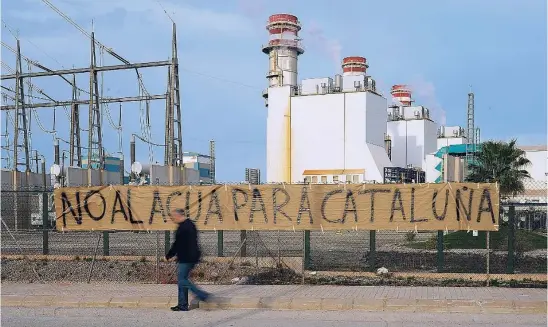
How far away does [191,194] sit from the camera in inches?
568

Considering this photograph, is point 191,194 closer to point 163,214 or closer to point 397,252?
point 163,214

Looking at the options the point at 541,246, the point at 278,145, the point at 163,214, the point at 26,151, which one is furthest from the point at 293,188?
the point at 278,145

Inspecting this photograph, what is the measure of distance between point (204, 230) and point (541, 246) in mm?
9160

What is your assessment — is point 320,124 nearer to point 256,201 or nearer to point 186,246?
point 256,201

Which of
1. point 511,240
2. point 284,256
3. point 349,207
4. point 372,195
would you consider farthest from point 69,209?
point 511,240

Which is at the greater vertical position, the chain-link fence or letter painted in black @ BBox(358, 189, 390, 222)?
letter painted in black @ BBox(358, 189, 390, 222)

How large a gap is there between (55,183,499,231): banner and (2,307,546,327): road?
3.52 meters

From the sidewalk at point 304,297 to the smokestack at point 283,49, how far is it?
2657 inches

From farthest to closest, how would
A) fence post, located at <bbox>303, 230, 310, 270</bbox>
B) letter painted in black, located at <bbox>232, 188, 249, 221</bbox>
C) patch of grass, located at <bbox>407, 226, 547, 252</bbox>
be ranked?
patch of grass, located at <bbox>407, 226, 547, 252</bbox>, letter painted in black, located at <bbox>232, 188, 249, 221</bbox>, fence post, located at <bbox>303, 230, 310, 270</bbox>

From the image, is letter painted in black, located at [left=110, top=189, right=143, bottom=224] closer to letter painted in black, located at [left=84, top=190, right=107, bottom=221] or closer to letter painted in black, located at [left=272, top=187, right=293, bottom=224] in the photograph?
letter painted in black, located at [left=84, top=190, right=107, bottom=221]

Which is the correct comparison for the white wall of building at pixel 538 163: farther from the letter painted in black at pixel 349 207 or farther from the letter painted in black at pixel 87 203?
the letter painted in black at pixel 87 203

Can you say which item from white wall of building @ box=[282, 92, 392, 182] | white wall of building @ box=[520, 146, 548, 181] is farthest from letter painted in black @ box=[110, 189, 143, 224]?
white wall of building @ box=[520, 146, 548, 181]

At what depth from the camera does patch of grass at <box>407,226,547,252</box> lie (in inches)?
618

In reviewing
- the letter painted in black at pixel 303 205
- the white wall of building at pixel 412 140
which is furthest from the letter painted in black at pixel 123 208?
the white wall of building at pixel 412 140
